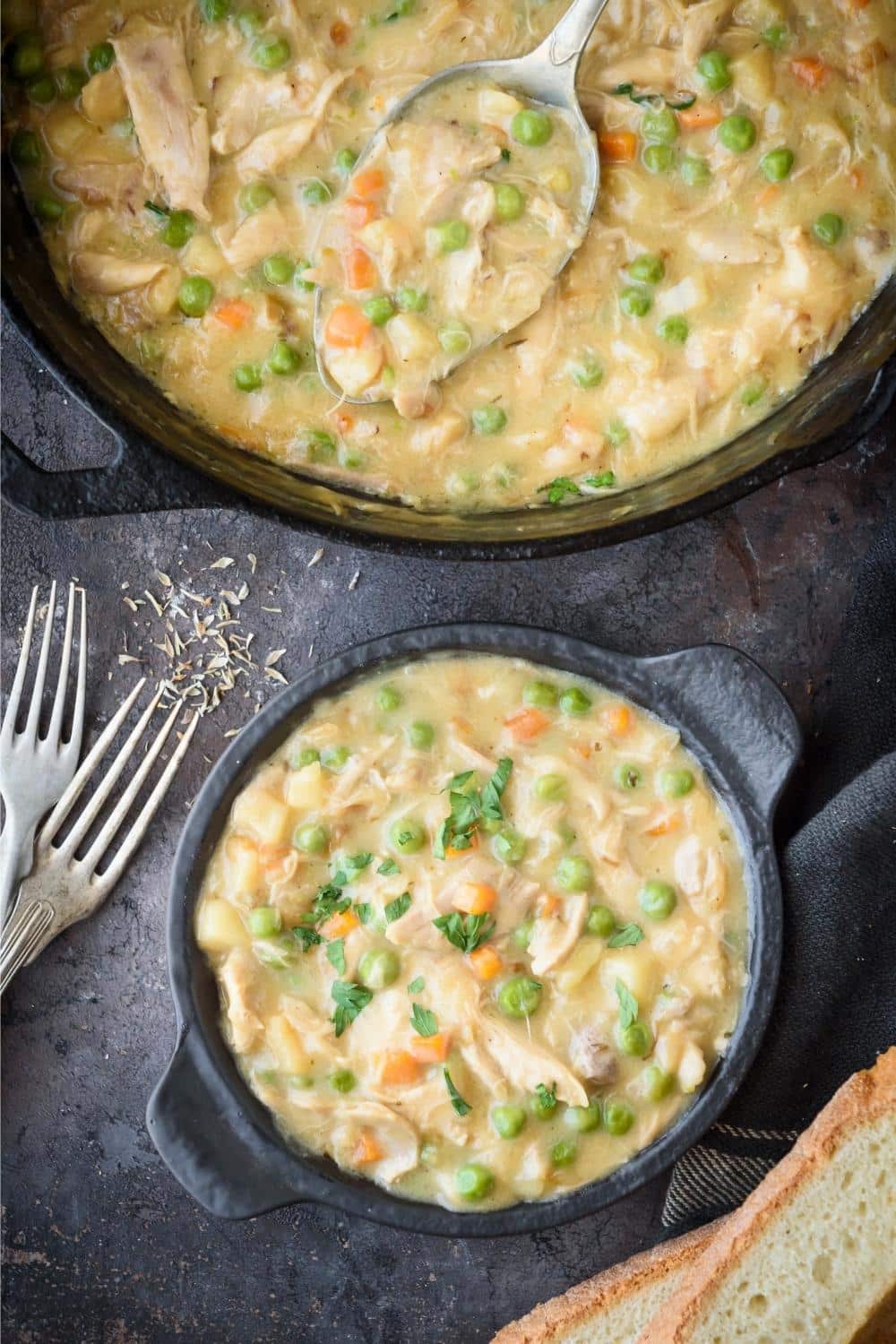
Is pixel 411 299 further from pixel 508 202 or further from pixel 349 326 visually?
pixel 508 202

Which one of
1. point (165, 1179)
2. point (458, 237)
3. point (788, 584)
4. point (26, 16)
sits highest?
point (26, 16)

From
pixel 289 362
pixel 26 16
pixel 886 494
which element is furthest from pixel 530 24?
pixel 886 494

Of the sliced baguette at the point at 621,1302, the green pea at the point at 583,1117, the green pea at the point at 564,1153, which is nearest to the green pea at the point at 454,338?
the green pea at the point at 583,1117

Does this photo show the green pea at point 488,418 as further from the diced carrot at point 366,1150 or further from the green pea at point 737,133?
the diced carrot at point 366,1150

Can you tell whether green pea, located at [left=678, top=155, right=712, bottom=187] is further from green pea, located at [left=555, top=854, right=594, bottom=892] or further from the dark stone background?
green pea, located at [left=555, top=854, right=594, bottom=892]

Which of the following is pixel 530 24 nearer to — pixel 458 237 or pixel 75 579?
pixel 458 237

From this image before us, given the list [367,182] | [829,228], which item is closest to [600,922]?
[829,228]
